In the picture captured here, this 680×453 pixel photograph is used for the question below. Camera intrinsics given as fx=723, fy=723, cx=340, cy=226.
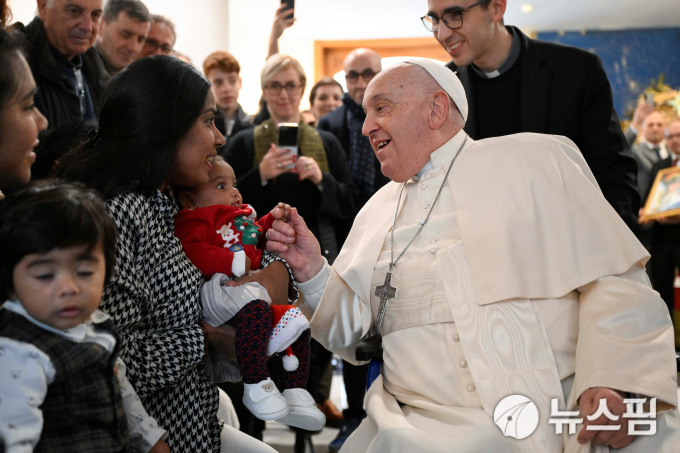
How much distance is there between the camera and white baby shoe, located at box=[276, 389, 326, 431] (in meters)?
2.21

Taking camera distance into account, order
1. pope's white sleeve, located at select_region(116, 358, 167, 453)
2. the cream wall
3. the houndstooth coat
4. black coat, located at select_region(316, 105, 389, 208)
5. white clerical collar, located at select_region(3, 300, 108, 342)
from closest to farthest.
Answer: white clerical collar, located at select_region(3, 300, 108, 342), pope's white sleeve, located at select_region(116, 358, 167, 453), the houndstooth coat, black coat, located at select_region(316, 105, 389, 208), the cream wall

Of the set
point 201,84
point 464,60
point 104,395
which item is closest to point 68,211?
point 104,395

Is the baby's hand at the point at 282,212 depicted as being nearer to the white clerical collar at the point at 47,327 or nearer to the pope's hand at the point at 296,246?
the pope's hand at the point at 296,246

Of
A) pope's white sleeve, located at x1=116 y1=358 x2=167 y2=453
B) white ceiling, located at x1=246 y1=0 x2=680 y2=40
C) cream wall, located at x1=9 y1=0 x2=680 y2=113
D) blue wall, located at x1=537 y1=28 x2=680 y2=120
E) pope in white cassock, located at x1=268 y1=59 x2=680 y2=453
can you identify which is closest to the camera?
pope's white sleeve, located at x1=116 y1=358 x2=167 y2=453

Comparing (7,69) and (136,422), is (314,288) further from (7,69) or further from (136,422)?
(7,69)

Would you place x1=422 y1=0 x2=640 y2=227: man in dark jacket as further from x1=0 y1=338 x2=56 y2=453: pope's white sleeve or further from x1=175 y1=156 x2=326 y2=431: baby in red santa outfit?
x1=0 y1=338 x2=56 y2=453: pope's white sleeve

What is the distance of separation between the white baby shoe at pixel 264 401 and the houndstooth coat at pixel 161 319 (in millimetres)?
126

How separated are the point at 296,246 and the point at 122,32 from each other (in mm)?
2083

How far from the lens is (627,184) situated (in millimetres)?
3250

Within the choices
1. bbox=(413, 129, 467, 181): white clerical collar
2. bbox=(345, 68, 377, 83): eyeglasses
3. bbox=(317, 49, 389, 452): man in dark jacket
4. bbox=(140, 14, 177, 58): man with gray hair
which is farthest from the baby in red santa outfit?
bbox=(345, 68, 377, 83): eyeglasses

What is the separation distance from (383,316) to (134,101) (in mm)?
1103

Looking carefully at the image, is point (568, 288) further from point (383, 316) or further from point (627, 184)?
point (627, 184)

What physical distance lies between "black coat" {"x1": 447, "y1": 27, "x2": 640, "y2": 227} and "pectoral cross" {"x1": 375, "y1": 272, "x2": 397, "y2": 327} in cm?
133

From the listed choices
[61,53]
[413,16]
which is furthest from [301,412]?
[413,16]
